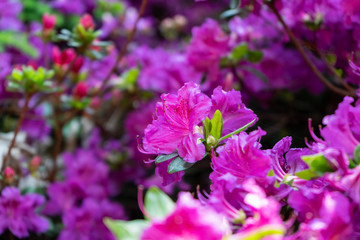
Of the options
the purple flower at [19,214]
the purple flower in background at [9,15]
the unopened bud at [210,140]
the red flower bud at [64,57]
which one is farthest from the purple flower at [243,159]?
the purple flower in background at [9,15]

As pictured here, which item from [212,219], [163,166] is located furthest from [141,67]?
[212,219]

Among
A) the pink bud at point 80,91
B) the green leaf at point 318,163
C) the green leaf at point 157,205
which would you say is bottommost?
the pink bud at point 80,91

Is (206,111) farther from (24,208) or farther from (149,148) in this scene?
(24,208)

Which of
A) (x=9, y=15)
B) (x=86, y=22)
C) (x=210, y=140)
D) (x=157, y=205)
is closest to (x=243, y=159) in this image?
(x=210, y=140)

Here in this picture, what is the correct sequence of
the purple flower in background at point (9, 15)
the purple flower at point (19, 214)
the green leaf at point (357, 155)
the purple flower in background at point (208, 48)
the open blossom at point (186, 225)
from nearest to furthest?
the open blossom at point (186, 225) → the green leaf at point (357, 155) → the purple flower at point (19, 214) → the purple flower in background at point (208, 48) → the purple flower in background at point (9, 15)

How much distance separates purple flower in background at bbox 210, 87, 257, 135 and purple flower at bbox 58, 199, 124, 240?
2.17 ft

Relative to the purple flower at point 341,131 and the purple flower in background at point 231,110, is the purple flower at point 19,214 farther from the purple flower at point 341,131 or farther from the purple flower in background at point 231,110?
the purple flower at point 341,131

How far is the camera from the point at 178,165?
0.67 metres

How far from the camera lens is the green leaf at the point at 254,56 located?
128cm

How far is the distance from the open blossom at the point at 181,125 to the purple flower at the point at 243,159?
0.05 meters

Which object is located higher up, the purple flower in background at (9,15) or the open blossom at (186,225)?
the open blossom at (186,225)

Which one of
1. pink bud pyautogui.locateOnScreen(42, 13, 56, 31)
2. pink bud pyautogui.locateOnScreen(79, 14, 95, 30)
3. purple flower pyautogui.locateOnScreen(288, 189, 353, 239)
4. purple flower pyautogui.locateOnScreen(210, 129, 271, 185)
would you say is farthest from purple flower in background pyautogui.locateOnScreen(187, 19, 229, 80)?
purple flower pyautogui.locateOnScreen(288, 189, 353, 239)

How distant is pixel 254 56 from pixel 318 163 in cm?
80

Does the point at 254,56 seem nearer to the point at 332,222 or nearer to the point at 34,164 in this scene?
the point at 34,164
